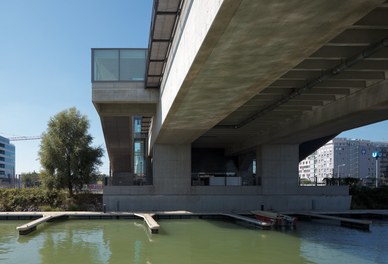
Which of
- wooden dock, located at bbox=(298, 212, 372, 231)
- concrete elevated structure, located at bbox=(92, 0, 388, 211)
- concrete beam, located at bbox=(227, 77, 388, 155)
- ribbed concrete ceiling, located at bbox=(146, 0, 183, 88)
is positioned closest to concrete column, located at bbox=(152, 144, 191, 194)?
concrete elevated structure, located at bbox=(92, 0, 388, 211)

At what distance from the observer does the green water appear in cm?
1390

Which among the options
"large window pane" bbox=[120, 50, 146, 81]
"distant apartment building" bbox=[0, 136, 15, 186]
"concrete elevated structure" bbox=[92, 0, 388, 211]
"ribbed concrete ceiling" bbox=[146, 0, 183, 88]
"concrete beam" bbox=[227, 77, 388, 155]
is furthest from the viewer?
"distant apartment building" bbox=[0, 136, 15, 186]

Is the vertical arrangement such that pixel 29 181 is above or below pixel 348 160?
below

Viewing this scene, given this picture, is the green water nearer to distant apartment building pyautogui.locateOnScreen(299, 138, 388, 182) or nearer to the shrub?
the shrub

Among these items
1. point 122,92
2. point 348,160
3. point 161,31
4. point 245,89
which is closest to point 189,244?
point 245,89

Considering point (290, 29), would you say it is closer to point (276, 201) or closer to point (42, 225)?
point (42, 225)

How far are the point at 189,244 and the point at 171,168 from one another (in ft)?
40.9

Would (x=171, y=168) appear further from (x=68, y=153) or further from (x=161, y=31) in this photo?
(x=161, y=31)

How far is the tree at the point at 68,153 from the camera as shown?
102 feet

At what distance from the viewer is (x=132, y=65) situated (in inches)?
947

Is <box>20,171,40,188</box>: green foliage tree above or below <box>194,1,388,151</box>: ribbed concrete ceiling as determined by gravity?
below

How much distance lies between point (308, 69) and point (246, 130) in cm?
1674

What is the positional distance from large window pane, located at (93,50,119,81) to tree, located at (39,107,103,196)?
8908 mm

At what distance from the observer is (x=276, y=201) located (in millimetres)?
30234
